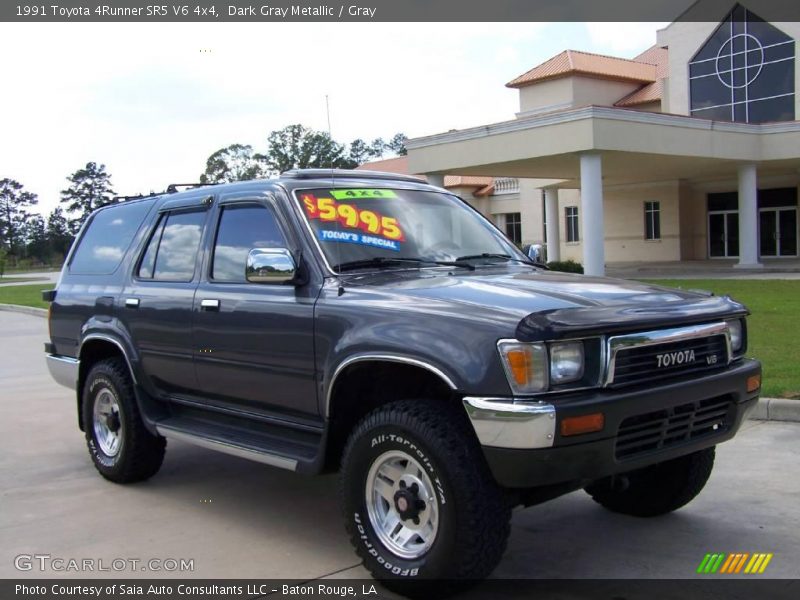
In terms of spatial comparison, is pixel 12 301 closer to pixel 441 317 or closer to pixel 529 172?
pixel 529 172

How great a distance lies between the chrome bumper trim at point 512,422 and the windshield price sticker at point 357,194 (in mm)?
1933

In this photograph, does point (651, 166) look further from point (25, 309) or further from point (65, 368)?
point (65, 368)

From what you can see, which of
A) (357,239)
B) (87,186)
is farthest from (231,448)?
(87,186)

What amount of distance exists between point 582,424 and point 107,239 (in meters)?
4.57

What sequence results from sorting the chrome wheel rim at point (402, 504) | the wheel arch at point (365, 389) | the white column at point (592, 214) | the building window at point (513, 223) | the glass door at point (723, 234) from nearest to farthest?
the chrome wheel rim at point (402, 504), the wheel arch at point (365, 389), the white column at point (592, 214), the glass door at point (723, 234), the building window at point (513, 223)

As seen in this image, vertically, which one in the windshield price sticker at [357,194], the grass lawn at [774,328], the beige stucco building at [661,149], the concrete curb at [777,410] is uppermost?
the beige stucco building at [661,149]

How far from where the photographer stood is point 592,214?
25750 millimetres

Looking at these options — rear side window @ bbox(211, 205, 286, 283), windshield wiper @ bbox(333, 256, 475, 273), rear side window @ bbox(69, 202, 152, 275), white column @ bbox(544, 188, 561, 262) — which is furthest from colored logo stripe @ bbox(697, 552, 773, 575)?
white column @ bbox(544, 188, 561, 262)

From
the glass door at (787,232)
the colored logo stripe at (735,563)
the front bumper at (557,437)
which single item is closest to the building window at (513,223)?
the glass door at (787,232)

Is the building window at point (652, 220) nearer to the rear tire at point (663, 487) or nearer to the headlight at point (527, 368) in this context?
the rear tire at point (663, 487)

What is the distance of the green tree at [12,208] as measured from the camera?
10194 cm

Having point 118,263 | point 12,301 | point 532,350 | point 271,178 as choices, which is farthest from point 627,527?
point 12,301

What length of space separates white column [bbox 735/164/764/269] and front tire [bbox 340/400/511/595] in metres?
28.5

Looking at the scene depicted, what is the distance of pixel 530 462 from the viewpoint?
3.49 m
